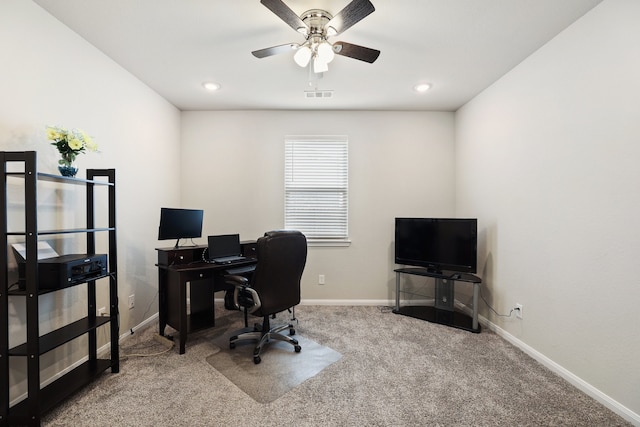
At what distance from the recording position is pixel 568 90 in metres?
1.98

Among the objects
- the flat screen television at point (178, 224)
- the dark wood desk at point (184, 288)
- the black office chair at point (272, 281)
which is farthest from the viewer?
the flat screen television at point (178, 224)

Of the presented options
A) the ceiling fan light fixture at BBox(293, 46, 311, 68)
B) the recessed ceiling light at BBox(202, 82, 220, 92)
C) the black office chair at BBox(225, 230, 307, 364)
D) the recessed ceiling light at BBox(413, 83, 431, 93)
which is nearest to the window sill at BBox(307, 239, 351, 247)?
the black office chair at BBox(225, 230, 307, 364)

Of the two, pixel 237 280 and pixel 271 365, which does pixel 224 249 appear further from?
pixel 271 365

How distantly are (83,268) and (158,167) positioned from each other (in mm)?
1680

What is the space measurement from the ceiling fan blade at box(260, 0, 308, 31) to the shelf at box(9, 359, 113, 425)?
8.63ft

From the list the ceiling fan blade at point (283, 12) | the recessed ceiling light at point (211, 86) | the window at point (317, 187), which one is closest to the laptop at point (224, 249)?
the window at point (317, 187)

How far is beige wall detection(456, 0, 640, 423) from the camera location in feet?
A: 5.29

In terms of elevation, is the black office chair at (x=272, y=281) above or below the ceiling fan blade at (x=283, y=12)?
below

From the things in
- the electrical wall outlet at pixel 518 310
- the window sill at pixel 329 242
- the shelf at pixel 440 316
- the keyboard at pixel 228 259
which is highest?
the window sill at pixel 329 242

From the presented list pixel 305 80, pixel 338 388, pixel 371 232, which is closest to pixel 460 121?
pixel 371 232

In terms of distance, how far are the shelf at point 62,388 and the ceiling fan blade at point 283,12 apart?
8.63ft

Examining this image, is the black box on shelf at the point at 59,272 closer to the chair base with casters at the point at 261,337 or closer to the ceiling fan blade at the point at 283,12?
the chair base with casters at the point at 261,337

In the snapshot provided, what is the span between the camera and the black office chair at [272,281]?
84.6 inches

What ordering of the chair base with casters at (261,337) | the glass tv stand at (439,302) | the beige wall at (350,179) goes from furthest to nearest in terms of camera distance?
the beige wall at (350,179) → the glass tv stand at (439,302) → the chair base with casters at (261,337)
